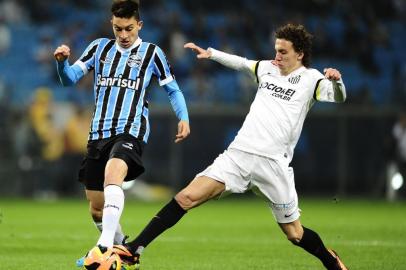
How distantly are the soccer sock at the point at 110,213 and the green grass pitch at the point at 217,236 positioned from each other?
108cm

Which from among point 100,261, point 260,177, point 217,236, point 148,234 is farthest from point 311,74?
point 217,236

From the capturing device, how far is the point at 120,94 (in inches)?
308

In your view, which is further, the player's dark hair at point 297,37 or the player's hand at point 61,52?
the player's dark hair at point 297,37

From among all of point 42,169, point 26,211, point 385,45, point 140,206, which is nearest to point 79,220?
point 26,211

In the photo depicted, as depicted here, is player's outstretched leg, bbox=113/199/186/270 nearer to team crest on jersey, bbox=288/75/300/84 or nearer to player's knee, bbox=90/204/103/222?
player's knee, bbox=90/204/103/222

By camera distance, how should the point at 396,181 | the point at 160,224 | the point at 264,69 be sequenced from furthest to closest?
the point at 396,181 → the point at 264,69 → the point at 160,224

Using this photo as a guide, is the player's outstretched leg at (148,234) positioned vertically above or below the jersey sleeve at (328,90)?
below

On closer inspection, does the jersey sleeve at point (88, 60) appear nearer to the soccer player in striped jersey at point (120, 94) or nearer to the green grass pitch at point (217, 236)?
the soccer player in striped jersey at point (120, 94)

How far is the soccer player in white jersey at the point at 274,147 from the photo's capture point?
24.7ft

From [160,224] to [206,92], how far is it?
15015mm

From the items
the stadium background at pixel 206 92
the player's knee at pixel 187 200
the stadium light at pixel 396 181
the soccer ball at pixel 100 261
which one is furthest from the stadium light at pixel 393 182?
the soccer ball at pixel 100 261

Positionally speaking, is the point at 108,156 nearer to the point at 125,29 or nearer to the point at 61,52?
the point at 61,52

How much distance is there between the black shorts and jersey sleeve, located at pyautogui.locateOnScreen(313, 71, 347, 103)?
4.90 ft

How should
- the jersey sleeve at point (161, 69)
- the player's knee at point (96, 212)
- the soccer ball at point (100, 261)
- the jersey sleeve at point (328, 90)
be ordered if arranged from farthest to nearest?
the player's knee at point (96, 212)
the jersey sleeve at point (161, 69)
the jersey sleeve at point (328, 90)
the soccer ball at point (100, 261)
